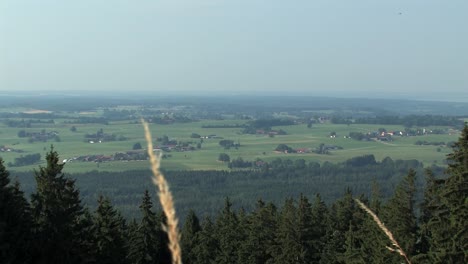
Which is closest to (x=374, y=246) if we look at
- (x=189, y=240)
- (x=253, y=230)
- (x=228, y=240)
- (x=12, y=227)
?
(x=253, y=230)

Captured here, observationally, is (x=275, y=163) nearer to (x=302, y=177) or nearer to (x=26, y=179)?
(x=302, y=177)

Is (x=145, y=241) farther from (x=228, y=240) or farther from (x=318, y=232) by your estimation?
(x=318, y=232)

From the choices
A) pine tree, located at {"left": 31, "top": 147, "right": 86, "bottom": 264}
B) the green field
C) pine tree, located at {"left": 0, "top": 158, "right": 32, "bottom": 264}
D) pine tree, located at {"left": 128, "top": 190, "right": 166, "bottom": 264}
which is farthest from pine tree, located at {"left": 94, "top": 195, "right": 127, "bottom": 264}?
the green field

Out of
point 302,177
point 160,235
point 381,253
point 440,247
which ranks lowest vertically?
point 302,177

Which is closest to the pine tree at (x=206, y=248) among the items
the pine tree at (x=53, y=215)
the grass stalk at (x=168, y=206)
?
the pine tree at (x=53, y=215)

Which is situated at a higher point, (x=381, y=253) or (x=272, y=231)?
(x=381, y=253)

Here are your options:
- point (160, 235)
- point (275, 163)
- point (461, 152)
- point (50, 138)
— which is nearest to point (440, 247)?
point (461, 152)
